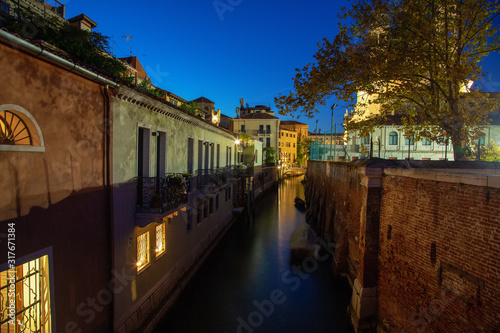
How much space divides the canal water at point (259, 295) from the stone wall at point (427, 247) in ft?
6.86

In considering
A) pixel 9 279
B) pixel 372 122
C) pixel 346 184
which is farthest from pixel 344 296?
pixel 9 279

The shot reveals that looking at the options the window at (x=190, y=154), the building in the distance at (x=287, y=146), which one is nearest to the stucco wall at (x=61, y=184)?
the window at (x=190, y=154)

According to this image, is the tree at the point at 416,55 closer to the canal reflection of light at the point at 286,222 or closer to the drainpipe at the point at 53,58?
the drainpipe at the point at 53,58

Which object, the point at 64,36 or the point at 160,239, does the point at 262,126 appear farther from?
the point at 64,36

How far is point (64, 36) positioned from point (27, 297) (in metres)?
5.34

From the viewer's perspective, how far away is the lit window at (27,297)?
4109 millimetres

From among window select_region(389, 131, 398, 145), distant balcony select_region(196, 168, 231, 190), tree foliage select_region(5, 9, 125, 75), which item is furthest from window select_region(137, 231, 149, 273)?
window select_region(389, 131, 398, 145)

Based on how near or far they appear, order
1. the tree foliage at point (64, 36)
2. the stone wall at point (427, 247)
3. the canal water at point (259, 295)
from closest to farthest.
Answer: the stone wall at point (427, 247) → the tree foliage at point (64, 36) → the canal water at point (259, 295)

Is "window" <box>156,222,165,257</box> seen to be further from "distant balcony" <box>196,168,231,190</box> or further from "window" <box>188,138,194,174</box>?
"distant balcony" <box>196,168,231,190</box>

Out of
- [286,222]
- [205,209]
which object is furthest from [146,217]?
[286,222]

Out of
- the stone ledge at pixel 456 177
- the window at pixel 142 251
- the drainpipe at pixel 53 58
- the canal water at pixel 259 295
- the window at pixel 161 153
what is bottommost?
the canal water at pixel 259 295

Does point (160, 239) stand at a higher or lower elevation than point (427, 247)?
lower

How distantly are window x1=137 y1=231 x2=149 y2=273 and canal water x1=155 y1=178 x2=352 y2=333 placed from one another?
223cm

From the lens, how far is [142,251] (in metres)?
8.01
